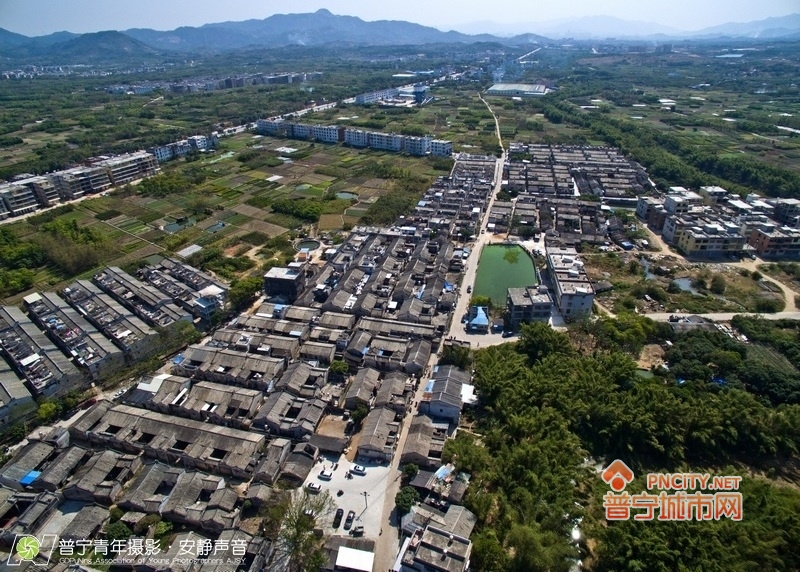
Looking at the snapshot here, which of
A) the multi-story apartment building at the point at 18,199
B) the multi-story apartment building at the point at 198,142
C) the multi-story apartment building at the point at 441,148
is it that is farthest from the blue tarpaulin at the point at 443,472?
the multi-story apartment building at the point at 198,142

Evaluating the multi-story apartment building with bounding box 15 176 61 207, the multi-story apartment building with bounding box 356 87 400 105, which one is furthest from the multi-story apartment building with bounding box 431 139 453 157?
the multi-story apartment building with bounding box 15 176 61 207

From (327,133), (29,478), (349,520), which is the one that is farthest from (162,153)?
(349,520)

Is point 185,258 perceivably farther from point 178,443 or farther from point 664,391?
point 664,391

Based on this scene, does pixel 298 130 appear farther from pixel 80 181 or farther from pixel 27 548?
pixel 27 548

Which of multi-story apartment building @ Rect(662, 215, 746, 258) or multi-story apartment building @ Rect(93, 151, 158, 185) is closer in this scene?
multi-story apartment building @ Rect(662, 215, 746, 258)

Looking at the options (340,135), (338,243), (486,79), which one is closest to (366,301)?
(338,243)

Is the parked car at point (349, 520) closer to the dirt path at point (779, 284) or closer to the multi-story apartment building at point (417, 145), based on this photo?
the dirt path at point (779, 284)

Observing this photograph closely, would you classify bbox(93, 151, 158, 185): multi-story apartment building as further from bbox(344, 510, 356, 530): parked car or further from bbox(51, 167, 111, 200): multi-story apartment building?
bbox(344, 510, 356, 530): parked car
